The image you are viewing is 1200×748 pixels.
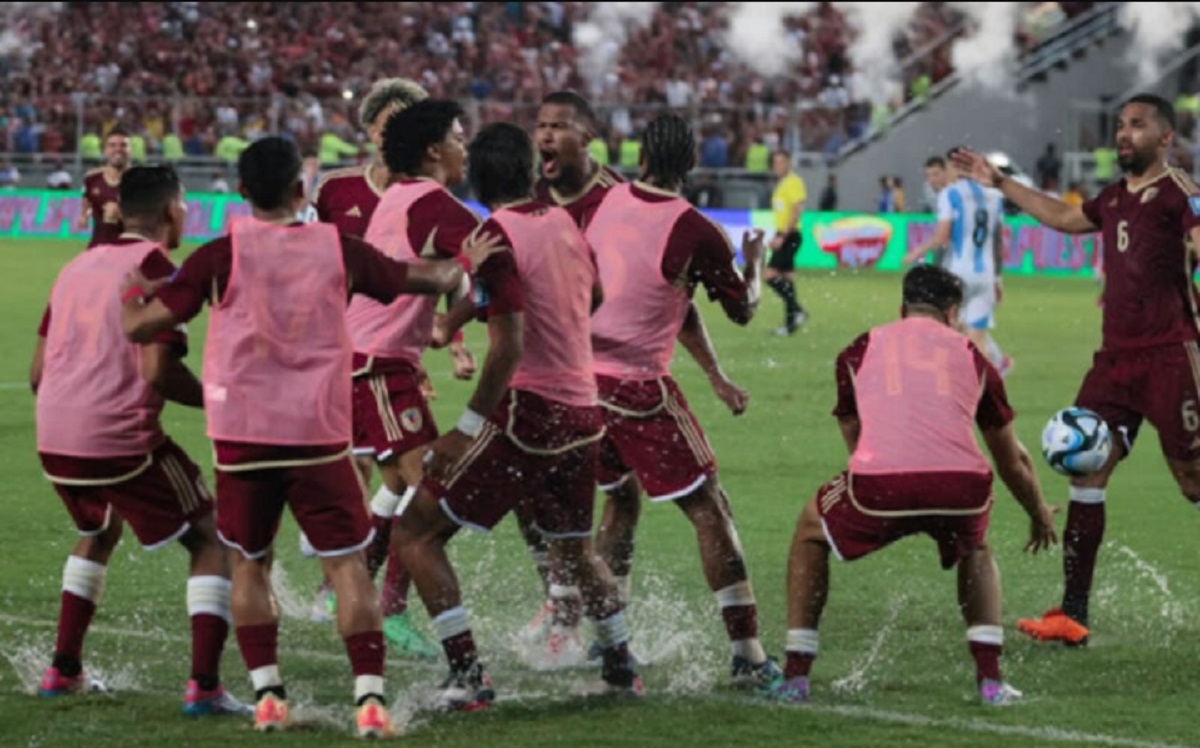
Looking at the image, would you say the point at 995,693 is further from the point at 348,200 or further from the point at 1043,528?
the point at 348,200

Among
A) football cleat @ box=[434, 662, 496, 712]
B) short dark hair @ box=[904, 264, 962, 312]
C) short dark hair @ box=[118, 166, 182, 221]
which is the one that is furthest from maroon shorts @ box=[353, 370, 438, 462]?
short dark hair @ box=[904, 264, 962, 312]

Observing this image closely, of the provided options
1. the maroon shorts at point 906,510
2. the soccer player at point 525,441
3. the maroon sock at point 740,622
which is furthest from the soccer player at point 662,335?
the maroon shorts at point 906,510

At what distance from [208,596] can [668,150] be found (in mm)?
2249

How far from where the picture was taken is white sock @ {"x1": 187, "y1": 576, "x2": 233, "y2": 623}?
724 centimetres

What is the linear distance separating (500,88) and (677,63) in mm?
4499

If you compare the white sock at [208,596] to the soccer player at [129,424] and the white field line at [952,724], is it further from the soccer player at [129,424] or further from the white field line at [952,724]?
the white field line at [952,724]

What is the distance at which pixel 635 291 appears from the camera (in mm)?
8109

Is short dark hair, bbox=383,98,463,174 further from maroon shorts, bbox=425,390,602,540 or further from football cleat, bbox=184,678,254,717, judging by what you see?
football cleat, bbox=184,678,254,717

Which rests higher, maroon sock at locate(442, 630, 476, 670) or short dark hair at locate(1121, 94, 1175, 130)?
short dark hair at locate(1121, 94, 1175, 130)

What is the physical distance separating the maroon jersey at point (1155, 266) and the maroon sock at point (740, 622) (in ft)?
7.47

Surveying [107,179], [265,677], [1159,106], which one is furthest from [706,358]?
[107,179]

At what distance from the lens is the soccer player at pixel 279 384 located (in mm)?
6762

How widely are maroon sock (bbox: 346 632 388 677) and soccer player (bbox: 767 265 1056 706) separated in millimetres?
1480

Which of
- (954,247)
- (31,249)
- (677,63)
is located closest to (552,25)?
(677,63)
